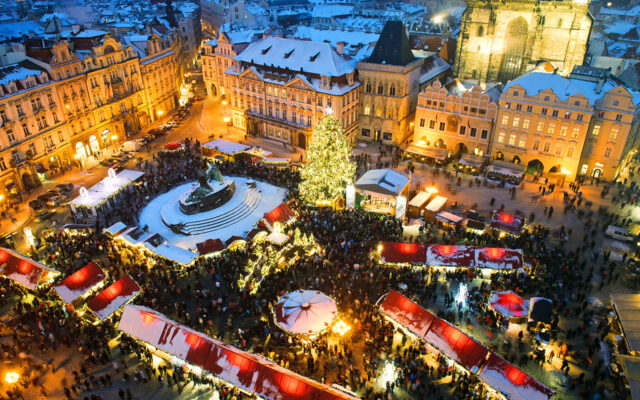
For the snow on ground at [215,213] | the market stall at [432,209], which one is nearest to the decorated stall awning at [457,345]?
the market stall at [432,209]

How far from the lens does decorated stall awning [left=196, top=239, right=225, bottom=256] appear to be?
36406mm

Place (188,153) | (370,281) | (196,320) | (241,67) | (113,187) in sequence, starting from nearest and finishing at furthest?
1. (196,320)
2. (370,281)
3. (113,187)
4. (188,153)
5. (241,67)

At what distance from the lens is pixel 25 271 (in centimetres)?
3319

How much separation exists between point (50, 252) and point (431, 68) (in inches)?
2243

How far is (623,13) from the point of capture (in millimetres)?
111562

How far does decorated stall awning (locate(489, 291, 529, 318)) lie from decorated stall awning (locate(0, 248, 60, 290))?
33019mm

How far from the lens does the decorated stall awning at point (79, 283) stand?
101 ft

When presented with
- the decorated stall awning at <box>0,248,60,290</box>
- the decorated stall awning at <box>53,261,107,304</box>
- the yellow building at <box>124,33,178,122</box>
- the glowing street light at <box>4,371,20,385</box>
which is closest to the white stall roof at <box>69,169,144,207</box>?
the decorated stall awning at <box>0,248,60,290</box>

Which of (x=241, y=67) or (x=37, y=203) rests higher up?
(x=241, y=67)

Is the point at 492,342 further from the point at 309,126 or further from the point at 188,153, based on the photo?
the point at 188,153

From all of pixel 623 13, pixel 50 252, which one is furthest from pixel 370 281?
pixel 623 13

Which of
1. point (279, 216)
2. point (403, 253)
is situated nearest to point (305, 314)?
point (403, 253)

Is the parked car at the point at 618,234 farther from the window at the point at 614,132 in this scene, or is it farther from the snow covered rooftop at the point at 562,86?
the snow covered rooftop at the point at 562,86

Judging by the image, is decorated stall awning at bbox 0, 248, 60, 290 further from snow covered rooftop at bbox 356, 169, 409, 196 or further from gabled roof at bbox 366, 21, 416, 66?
gabled roof at bbox 366, 21, 416, 66
